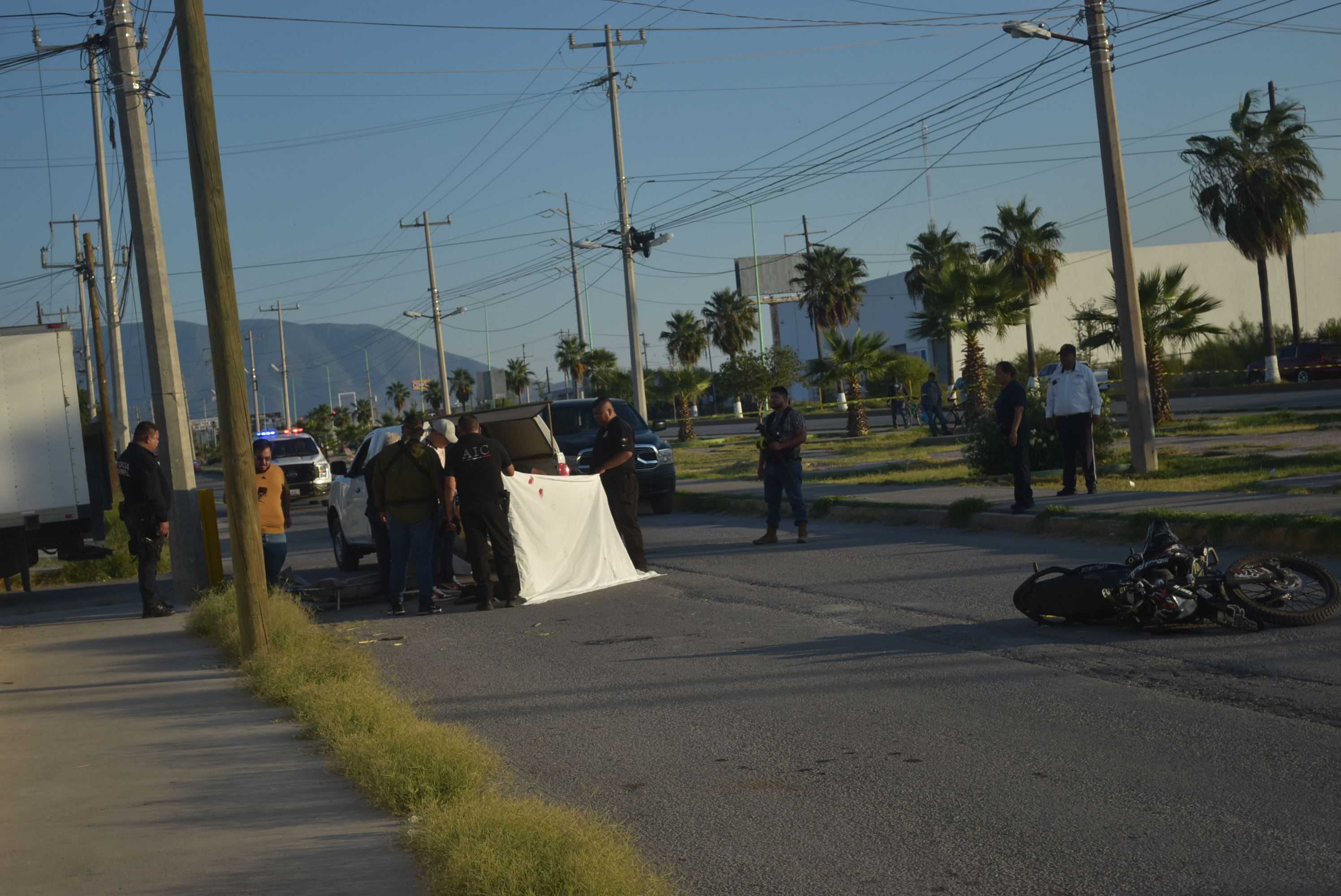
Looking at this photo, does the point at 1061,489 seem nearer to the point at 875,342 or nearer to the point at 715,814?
the point at 715,814

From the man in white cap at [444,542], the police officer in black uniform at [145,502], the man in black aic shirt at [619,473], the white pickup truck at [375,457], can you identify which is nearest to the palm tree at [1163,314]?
the white pickup truck at [375,457]

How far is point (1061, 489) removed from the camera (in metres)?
16.3

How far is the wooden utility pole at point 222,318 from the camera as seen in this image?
9.36 meters

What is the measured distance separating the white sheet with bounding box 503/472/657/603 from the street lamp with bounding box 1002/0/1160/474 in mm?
8097

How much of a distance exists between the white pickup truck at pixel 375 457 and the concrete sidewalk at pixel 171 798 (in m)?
4.54

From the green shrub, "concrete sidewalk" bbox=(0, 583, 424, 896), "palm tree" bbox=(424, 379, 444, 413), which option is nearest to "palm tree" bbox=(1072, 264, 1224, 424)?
the green shrub

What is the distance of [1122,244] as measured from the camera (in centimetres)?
1814

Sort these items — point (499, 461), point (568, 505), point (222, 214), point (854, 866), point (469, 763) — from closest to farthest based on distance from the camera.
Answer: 1. point (854, 866)
2. point (469, 763)
3. point (222, 214)
4. point (499, 461)
5. point (568, 505)

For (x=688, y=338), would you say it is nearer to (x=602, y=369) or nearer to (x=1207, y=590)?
(x=602, y=369)

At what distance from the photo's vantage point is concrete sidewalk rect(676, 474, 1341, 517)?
42.0 feet

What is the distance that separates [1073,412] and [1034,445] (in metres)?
4.26

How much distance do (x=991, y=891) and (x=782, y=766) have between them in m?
1.80

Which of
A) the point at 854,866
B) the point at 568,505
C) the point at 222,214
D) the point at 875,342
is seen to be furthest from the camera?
the point at 875,342

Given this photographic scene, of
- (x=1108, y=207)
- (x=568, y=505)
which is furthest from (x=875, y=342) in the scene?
(x=568, y=505)
